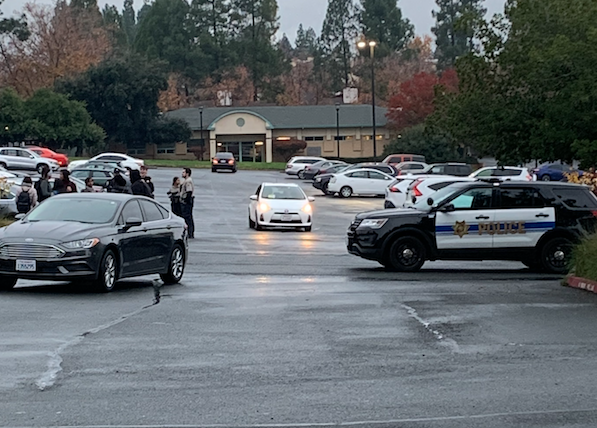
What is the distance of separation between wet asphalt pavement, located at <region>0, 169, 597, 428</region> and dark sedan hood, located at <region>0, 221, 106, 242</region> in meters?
0.82

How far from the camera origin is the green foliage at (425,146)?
239 ft

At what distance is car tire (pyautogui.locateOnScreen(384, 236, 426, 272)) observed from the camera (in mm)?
19906

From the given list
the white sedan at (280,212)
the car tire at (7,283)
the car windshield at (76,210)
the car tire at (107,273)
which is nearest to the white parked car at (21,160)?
the white sedan at (280,212)

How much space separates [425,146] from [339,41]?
53386 mm

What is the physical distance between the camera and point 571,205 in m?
20.2

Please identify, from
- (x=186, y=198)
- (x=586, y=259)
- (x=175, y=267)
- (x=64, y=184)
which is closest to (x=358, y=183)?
(x=186, y=198)

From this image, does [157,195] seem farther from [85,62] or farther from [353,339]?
[85,62]

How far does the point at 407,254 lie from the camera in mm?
19922

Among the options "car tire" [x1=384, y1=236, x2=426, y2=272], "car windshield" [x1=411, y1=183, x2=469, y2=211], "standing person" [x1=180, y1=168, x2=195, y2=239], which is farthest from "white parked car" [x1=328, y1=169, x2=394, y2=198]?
"car tire" [x1=384, y1=236, x2=426, y2=272]

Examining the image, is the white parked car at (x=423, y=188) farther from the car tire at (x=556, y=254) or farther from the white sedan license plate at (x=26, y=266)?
the white sedan license plate at (x=26, y=266)

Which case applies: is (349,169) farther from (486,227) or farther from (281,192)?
(486,227)

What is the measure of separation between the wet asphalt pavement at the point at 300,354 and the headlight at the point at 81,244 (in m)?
0.69

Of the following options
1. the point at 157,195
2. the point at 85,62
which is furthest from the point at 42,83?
the point at 157,195

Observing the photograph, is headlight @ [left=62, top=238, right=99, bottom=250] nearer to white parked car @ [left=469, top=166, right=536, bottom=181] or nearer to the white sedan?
the white sedan
